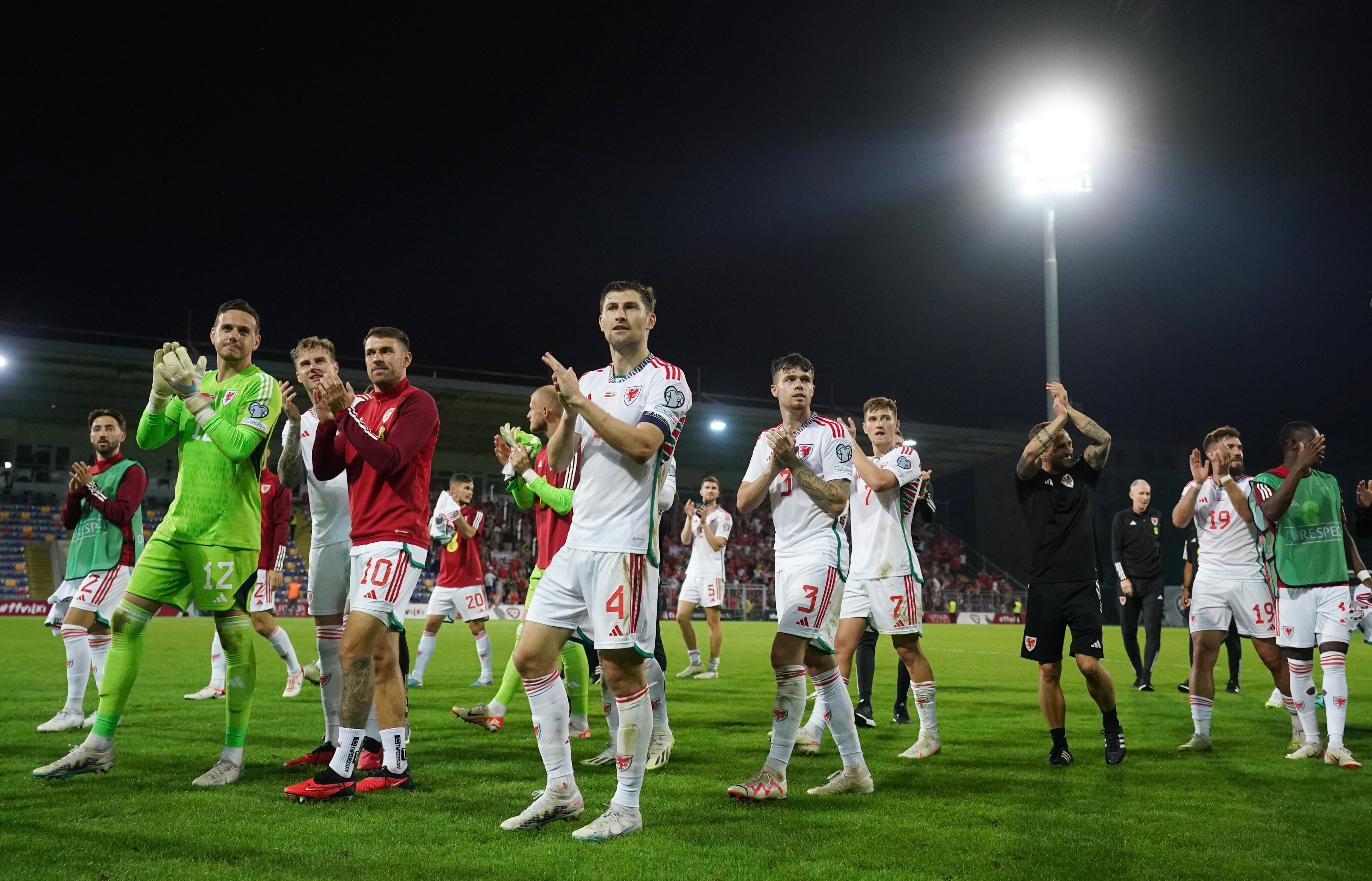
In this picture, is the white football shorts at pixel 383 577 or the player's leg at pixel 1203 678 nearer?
the white football shorts at pixel 383 577

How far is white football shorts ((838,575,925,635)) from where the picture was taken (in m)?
7.55

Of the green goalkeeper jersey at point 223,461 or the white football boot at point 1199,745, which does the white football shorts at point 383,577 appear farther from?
the white football boot at point 1199,745

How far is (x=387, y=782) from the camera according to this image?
17.3 ft

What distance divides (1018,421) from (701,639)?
37701 mm

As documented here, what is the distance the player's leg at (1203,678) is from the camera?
7375 mm

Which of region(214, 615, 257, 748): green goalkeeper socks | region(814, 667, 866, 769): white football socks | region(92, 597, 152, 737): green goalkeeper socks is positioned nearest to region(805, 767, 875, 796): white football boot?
region(814, 667, 866, 769): white football socks

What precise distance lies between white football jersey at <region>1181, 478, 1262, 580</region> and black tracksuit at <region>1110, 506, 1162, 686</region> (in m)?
4.34

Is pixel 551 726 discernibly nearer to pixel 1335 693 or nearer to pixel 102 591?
pixel 102 591

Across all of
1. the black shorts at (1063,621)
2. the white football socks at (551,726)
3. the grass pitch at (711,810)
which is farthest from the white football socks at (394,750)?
the black shorts at (1063,621)

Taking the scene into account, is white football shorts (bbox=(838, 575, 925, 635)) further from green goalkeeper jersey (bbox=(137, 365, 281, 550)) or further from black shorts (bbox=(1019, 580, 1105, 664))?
green goalkeeper jersey (bbox=(137, 365, 281, 550))

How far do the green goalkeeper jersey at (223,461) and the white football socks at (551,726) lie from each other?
226 cm

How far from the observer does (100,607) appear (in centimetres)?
780

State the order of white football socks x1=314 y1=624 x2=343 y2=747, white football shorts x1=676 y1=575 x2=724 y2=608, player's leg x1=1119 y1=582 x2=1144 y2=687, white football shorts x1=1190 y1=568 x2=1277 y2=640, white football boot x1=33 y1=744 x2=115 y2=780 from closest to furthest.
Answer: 1. white football boot x1=33 y1=744 x2=115 y2=780
2. white football socks x1=314 y1=624 x2=343 y2=747
3. white football shorts x1=1190 y1=568 x2=1277 y2=640
4. player's leg x1=1119 y1=582 x2=1144 y2=687
5. white football shorts x1=676 y1=575 x2=724 y2=608

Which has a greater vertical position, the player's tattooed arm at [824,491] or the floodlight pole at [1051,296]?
the floodlight pole at [1051,296]
